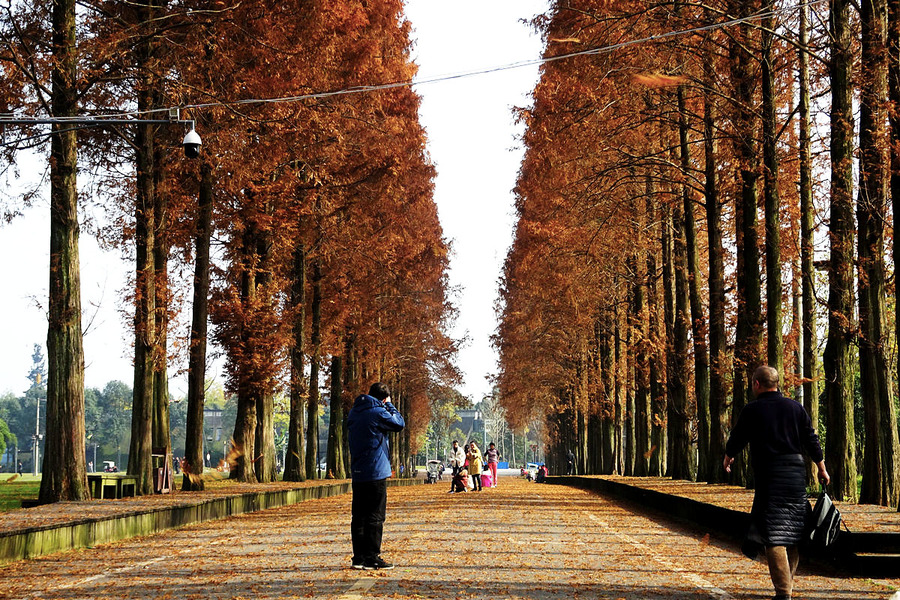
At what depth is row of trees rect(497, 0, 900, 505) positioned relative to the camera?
17.0 metres

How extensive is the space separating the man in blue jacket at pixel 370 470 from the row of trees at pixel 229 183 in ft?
29.4

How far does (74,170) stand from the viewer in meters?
20.1

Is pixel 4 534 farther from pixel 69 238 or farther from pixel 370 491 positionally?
pixel 69 238

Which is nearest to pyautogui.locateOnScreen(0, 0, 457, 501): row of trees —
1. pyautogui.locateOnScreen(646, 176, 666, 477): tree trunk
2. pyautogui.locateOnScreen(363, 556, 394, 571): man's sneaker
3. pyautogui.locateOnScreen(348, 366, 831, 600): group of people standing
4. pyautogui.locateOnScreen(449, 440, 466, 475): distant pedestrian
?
pyautogui.locateOnScreen(449, 440, 466, 475): distant pedestrian

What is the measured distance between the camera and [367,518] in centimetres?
1155

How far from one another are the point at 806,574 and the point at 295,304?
2584 cm

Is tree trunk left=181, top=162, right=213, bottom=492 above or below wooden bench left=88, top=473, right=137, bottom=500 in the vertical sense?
above

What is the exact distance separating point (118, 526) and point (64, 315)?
17.7ft

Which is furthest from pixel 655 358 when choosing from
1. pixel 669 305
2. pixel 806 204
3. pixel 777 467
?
pixel 777 467

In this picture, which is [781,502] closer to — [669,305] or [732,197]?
[732,197]

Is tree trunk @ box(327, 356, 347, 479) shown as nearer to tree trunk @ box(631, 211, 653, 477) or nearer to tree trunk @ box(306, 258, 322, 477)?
tree trunk @ box(306, 258, 322, 477)

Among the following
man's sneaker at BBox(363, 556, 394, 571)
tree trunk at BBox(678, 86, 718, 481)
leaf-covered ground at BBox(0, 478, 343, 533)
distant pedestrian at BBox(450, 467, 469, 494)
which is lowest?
distant pedestrian at BBox(450, 467, 469, 494)

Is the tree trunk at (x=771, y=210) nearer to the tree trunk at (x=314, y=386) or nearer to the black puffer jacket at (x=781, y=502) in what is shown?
the black puffer jacket at (x=781, y=502)

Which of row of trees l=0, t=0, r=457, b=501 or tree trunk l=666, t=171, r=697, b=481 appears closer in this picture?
row of trees l=0, t=0, r=457, b=501
